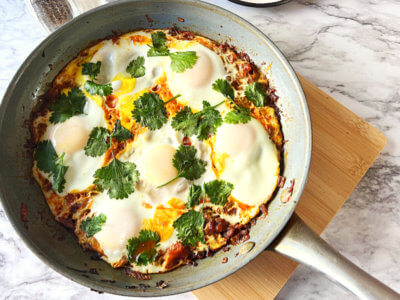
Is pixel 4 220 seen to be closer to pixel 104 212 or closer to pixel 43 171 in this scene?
pixel 43 171

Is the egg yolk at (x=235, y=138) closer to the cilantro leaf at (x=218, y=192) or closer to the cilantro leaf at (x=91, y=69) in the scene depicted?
the cilantro leaf at (x=218, y=192)

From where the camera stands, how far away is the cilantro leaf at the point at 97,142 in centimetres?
254

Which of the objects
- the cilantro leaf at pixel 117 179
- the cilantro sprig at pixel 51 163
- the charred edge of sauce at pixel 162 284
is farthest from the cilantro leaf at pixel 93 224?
the charred edge of sauce at pixel 162 284

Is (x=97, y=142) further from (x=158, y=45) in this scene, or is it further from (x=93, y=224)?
(x=158, y=45)

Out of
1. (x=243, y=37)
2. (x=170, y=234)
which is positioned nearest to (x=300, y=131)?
(x=243, y=37)

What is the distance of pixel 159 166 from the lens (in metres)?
2.48

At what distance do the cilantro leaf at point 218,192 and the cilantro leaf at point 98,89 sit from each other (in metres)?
0.96

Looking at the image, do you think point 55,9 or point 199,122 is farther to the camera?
point 55,9

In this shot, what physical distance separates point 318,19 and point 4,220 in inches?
120

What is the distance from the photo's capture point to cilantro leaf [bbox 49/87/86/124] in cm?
259

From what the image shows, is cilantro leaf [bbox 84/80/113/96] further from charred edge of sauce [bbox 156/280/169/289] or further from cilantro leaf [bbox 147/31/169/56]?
charred edge of sauce [bbox 156/280/169/289]

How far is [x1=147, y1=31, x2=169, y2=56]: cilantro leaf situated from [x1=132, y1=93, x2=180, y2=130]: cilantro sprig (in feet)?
1.06

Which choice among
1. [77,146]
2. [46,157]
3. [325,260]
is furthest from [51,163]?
[325,260]

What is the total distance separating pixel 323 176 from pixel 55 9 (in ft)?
8.20
